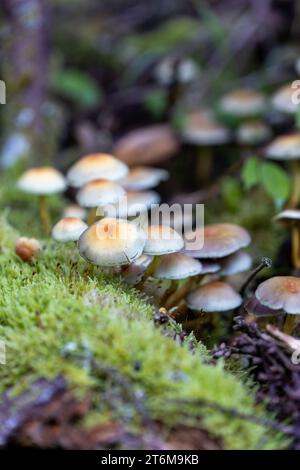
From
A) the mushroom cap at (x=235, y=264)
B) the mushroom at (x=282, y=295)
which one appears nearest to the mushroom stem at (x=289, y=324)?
the mushroom at (x=282, y=295)

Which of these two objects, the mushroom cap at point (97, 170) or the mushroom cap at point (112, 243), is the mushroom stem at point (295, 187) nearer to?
the mushroom cap at point (97, 170)

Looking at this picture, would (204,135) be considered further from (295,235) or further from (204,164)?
(295,235)

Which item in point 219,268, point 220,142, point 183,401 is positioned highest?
point 220,142

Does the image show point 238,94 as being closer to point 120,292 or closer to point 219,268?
point 219,268

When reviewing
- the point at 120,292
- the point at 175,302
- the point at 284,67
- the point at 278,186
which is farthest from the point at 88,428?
the point at 284,67

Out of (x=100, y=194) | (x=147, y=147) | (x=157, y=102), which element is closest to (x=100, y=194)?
(x=100, y=194)

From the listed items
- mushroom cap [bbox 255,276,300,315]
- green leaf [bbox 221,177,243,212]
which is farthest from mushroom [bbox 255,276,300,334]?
green leaf [bbox 221,177,243,212]

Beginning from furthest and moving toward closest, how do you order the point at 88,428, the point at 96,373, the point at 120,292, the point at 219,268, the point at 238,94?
the point at 238,94 → the point at 219,268 → the point at 120,292 → the point at 96,373 → the point at 88,428
